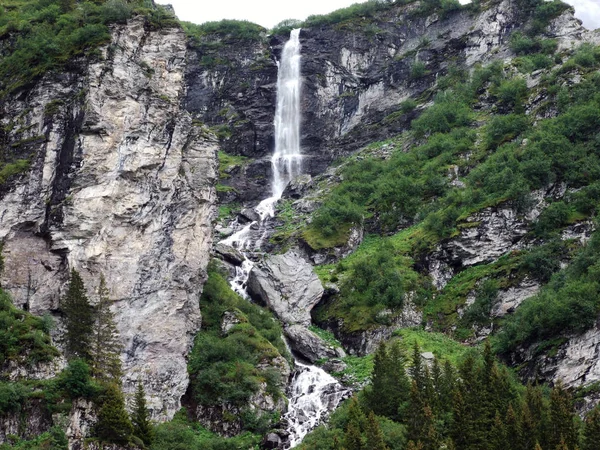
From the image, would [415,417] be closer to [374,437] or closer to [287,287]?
[374,437]

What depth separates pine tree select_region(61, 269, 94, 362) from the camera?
50.4m

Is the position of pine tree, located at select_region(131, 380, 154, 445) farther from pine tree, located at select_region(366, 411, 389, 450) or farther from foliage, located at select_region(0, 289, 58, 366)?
pine tree, located at select_region(366, 411, 389, 450)

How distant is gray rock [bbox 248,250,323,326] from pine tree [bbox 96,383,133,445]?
21812mm

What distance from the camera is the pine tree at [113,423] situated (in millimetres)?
45406

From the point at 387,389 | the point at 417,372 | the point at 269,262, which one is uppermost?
the point at 269,262

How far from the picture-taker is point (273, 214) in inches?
3541

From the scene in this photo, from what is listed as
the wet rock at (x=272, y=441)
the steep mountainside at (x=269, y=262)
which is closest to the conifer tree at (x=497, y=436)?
the steep mountainside at (x=269, y=262)

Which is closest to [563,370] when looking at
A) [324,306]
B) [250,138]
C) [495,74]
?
[324,306]

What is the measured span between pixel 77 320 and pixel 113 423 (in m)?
9.08

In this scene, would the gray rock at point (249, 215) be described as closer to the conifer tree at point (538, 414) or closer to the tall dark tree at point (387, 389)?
the tall dark tree at point (387, 389)

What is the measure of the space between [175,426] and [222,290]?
1702 cm

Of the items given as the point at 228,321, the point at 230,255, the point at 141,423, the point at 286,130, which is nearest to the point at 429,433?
the point at 141,423

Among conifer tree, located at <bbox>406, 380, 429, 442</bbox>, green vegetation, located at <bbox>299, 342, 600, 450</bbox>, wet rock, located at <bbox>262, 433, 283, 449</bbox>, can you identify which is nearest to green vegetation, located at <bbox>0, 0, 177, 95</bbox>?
wet rock, located at <bbox>262, 433, 283, 449</bbox>

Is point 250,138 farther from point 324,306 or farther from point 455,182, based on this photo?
point 324,306
